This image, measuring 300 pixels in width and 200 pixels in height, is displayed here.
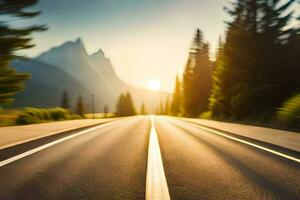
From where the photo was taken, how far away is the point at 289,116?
65.8 ft

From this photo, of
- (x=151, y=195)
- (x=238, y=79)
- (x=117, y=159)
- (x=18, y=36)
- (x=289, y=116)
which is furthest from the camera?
(x=238, y=79)

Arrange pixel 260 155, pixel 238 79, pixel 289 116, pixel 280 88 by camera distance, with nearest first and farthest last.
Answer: pixel 260 155 < pixel 289 116 < pixel 280 88 < pixel 238 79

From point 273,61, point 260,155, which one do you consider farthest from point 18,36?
point 273,61

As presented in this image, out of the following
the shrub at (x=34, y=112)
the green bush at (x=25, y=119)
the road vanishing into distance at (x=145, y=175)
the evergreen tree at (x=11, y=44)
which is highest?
the evergreen tree at (x=11, y=44)

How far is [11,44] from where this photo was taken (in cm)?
1806

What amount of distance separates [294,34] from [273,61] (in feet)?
11.8

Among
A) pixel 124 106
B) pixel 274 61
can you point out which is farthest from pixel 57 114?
pixel 124 106

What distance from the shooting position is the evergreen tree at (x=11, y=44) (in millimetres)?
17984

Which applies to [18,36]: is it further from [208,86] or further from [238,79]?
[208,86]

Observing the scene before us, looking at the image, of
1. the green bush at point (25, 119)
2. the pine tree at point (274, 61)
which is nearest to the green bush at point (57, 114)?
the green bush at point (25, 119)

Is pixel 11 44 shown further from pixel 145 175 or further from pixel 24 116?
pixel 145 175

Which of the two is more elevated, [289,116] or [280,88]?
[280,88]

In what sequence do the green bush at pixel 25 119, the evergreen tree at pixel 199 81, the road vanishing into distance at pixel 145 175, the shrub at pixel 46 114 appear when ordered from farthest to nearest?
the evergreen tree at pixel 199 81 → the shrub at pixel 46 114 → the green bush at pixel 25 119 → the road vanishing into distance at pixel 145 175

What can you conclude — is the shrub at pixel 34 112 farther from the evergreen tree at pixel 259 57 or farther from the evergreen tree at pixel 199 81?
the evergreen tree at pixel 199 81
